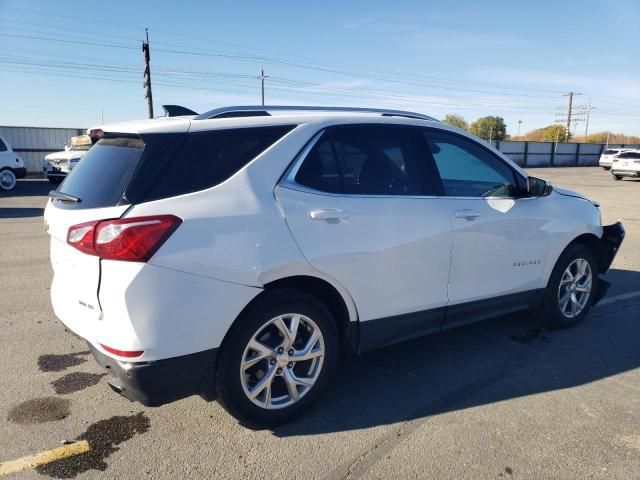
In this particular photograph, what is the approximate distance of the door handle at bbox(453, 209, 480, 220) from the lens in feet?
12.3

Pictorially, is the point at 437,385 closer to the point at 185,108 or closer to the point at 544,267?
the point at 544,267

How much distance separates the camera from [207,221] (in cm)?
273

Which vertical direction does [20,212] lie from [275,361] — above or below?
below

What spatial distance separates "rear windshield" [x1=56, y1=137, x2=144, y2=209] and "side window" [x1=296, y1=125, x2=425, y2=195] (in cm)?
93

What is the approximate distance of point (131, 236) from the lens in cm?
257

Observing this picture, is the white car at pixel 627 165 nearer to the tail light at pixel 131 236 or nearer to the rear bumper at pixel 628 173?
the rear bumper at pixel 628 173

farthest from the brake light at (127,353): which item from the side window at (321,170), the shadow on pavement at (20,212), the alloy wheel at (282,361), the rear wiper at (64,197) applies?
the shadow on pavement at (20,212)

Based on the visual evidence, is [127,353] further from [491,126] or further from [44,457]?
[491,126]

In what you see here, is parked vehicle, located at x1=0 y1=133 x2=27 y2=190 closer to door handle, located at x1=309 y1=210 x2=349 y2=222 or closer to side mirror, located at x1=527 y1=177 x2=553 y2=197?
door handle, located at x1=309 y1=210 x2=349 y2=222

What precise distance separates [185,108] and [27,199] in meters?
13.8

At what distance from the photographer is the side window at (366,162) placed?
128 inches

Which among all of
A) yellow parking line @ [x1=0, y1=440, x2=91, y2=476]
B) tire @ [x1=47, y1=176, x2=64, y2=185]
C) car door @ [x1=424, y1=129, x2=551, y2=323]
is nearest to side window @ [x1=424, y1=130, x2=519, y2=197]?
car door @ [x1=424, y1=129, x2=551, y2=323]

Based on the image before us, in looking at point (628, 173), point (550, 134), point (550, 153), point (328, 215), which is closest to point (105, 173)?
point (328, 215)

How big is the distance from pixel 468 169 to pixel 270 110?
165cm
